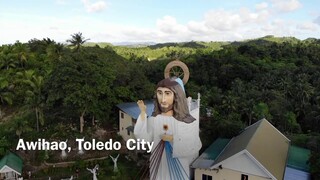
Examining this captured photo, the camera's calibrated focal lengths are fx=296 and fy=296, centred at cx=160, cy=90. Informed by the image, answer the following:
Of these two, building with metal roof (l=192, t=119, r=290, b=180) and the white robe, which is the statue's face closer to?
the white robe

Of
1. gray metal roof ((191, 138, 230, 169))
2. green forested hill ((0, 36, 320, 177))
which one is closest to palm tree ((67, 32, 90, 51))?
green forested hill ((0, 36, 320, 177))

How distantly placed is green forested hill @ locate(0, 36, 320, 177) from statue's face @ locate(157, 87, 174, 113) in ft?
38.9

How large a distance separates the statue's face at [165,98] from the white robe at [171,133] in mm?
372

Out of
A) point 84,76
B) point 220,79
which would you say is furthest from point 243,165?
point 220,79

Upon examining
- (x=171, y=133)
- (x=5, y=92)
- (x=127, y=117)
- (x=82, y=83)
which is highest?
(x=82, y=83)

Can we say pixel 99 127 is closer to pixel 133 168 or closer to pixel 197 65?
pixel 133 168

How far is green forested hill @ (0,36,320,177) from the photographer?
83.6 feet

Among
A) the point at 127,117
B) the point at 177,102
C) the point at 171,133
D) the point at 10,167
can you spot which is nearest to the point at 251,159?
the point at 171,133

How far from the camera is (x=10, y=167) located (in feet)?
71.1

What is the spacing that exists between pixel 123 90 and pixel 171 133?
19488 mm

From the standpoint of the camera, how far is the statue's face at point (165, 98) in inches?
364

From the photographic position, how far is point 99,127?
95.0 feet

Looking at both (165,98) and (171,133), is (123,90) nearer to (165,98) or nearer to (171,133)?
(171,133)

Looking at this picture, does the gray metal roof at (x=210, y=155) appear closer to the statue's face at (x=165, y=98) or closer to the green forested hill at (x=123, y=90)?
the green forested hill at (x=123, y=90)
